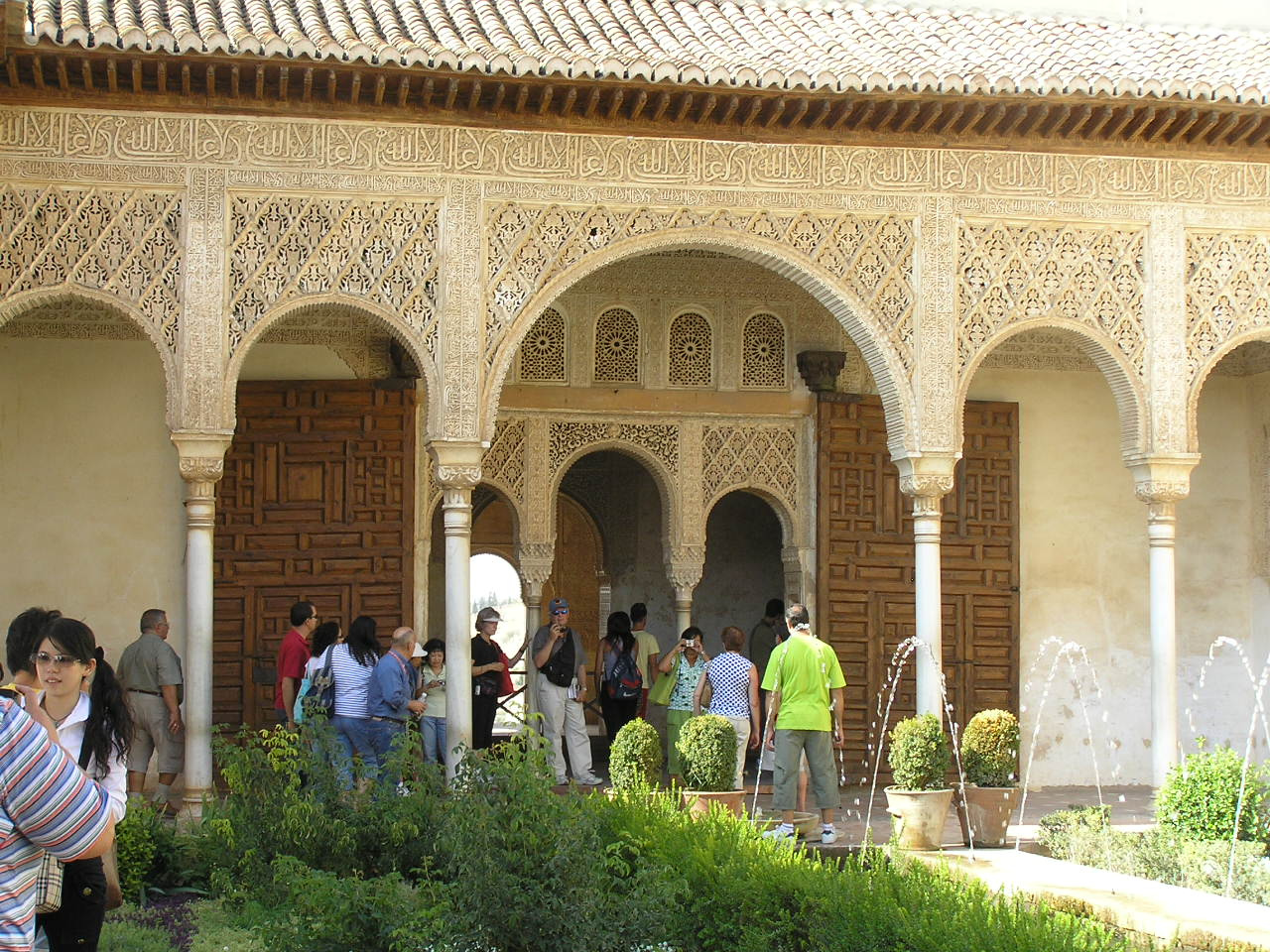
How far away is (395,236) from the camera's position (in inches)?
412

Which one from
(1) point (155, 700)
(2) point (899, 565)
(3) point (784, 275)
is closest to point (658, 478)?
(2) point (899, 565)

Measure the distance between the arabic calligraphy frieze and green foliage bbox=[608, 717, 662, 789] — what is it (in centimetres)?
378

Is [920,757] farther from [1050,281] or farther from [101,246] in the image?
[101,246]

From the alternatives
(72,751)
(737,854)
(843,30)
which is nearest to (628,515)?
(843,30)

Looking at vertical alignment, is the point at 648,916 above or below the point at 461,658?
below

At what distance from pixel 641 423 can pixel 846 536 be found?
1829 mm

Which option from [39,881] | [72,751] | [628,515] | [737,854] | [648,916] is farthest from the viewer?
[628,515]

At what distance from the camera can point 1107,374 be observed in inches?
449

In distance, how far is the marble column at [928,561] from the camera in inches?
430

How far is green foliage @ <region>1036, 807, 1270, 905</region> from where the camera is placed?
8.09 metres

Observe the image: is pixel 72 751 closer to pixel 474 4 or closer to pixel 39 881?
pixel 39 881

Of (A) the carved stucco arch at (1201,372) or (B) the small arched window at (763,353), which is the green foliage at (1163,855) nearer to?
(A) the carved stucco arch at (1201,372)

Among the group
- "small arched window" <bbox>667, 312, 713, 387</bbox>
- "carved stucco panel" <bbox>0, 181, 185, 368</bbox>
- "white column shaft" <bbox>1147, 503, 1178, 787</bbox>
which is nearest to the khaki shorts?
"carved stucco panel" <bbox>0, 181, 185, 368</bbox>

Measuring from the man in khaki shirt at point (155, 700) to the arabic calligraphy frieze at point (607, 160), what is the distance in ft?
9.60
